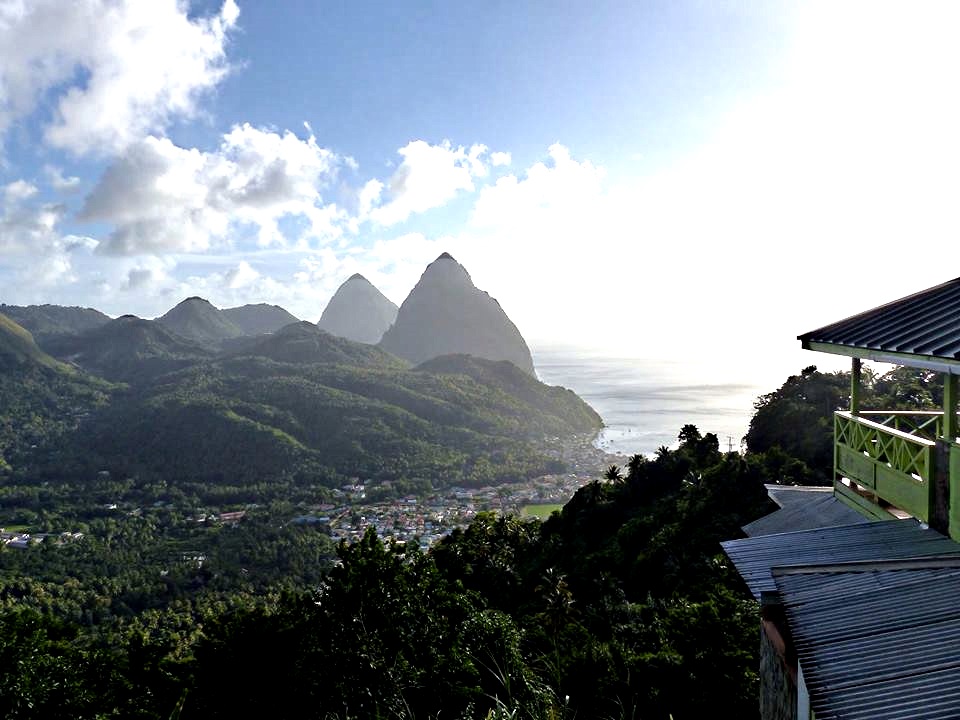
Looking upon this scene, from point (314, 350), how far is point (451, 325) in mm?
47517

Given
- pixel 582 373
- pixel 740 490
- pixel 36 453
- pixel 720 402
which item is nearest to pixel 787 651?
pixel 740 490

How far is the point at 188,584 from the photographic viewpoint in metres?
30.8

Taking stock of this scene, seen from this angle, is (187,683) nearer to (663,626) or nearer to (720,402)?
(663,626)

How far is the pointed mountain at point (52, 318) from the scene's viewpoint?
138125 mm

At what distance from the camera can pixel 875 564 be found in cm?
274

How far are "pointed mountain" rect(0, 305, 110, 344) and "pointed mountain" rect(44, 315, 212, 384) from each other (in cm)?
1684

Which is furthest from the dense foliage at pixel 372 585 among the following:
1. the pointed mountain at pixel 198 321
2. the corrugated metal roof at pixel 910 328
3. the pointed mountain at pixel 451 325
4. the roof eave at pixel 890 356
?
the pointed mountain at pixel 198 321

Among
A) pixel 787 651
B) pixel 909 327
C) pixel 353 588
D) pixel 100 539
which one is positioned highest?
pixel 909 327

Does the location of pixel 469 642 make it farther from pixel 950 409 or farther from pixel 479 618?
pixel 950 409

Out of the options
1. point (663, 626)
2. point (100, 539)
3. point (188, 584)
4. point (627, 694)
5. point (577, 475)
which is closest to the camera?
point (627, 694)

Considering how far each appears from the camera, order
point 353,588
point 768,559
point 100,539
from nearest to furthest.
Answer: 1. point 768,559
2. point 353,588
3. point 100,539

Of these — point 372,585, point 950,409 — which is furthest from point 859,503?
point 372,585

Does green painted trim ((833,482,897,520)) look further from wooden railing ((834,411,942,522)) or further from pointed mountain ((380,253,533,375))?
pointed mountain ((380,253,533,375))

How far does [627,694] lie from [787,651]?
530 cm
